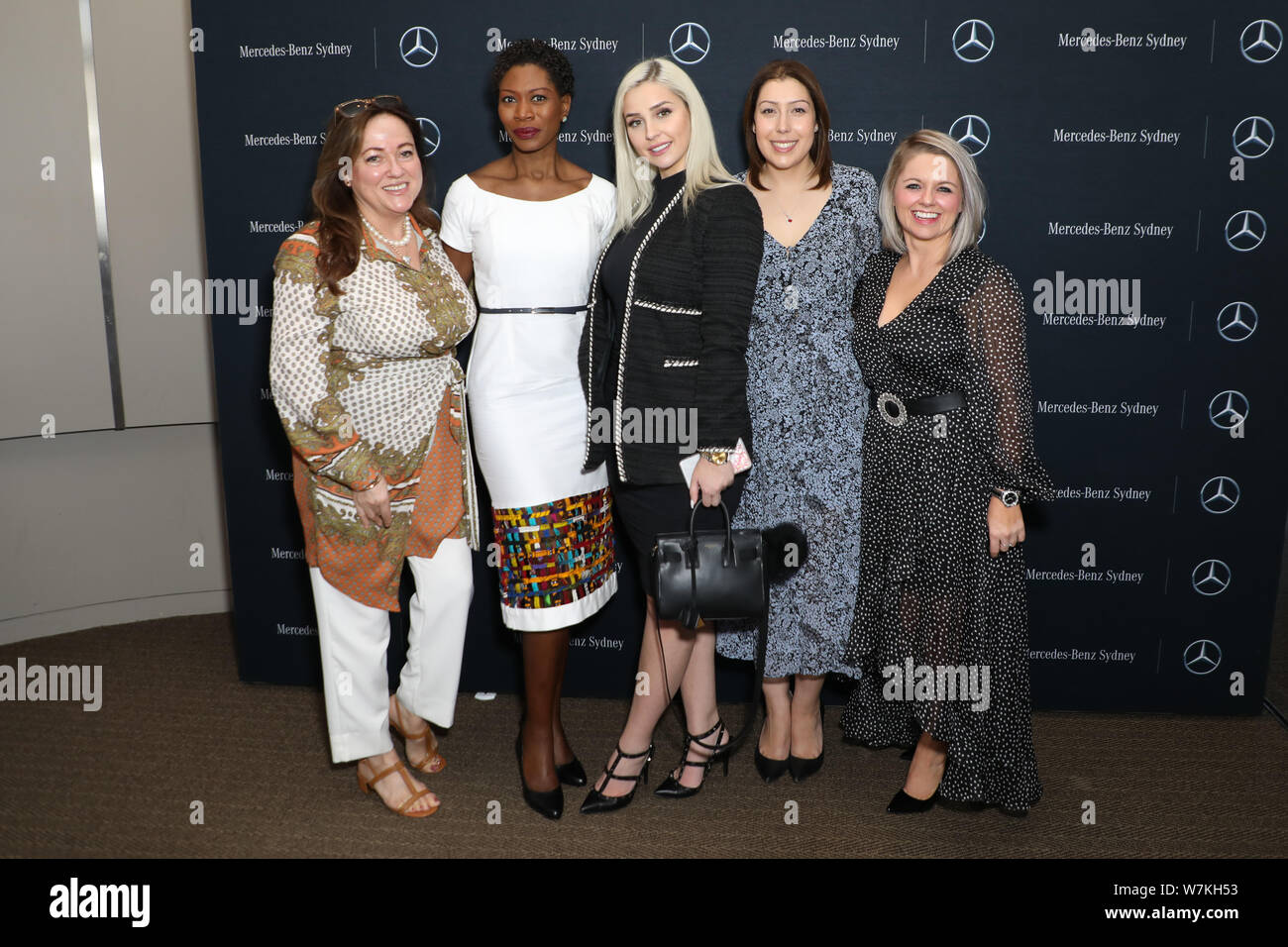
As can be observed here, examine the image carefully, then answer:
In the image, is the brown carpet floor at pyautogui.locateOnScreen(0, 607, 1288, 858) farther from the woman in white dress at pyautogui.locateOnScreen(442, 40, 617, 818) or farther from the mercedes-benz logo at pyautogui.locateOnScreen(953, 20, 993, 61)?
the mercedes-benz logo at pyautogui.locateOnScreen(953, 20, 993, 61)

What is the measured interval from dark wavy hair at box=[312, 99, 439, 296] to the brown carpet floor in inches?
58.2

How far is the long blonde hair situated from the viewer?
2.51 m

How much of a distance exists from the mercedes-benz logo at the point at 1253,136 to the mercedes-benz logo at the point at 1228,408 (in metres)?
0.74

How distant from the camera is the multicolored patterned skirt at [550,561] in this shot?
2.79m

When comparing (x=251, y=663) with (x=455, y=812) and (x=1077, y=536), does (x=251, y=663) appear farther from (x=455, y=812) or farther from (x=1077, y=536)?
(x=1077, y=536)

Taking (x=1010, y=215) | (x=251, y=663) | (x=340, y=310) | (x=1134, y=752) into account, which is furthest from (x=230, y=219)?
(x=1134, y=752)

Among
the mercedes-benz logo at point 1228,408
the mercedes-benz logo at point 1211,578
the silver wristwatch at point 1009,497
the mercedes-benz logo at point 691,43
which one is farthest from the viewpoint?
the mercedes-benz logo at point 1211,578

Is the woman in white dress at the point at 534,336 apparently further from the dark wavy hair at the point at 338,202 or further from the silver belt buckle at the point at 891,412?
the silver belt buckle at the point at 891,412

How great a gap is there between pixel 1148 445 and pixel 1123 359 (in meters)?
0.30

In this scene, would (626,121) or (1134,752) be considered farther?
(1134,752)

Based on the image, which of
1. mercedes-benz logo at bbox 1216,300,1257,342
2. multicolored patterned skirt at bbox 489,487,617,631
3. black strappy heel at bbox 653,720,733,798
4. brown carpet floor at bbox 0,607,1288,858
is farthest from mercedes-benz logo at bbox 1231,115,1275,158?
black strappy heel at bbox 653,720,733,798

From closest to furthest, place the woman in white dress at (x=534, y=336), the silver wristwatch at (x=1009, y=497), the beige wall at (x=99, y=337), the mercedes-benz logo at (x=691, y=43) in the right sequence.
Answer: the silver wristwatch at (x=1009, y=497), the woman in white dress at (x=534, y=336), the mercedes-benz logo at (x=691, y=43), the beige wall at (x=99, y=337)

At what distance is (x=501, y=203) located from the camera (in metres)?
2.72

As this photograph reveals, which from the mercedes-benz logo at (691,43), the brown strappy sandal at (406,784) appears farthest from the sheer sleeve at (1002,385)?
the brown strappy sandal at (406,784)
